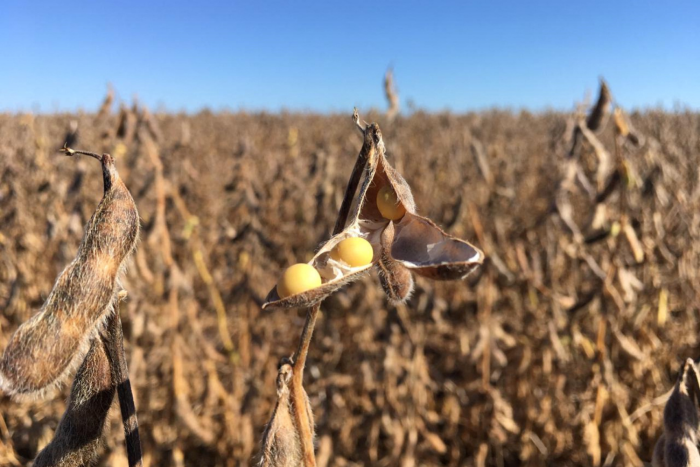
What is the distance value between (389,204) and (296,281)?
227 mm

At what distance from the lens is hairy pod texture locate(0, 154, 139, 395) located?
64 centimetres

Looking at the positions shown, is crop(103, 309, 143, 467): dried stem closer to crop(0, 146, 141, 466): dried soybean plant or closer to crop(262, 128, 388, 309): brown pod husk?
crop(0, 146, 141, 466): dried soybean plant

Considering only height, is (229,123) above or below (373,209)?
above

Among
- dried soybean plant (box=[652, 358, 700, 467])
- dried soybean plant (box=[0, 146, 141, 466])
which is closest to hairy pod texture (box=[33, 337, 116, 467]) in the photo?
dried soybean plant (box=[0, 146, 141, 466])

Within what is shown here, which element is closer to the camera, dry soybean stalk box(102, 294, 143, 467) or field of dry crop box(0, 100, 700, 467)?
dry soybean stalk box(102, 294, 143, 467)

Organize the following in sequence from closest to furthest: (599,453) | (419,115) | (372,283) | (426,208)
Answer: (599,453) → (372,283) → (426,208) → (419,115)

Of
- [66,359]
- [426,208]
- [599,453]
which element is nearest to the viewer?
[66,359]

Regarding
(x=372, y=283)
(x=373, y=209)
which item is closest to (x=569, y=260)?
(x=372, y=283)

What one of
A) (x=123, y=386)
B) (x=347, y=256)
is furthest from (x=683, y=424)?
(x=123, y=386)

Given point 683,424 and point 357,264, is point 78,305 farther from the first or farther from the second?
point 683,424

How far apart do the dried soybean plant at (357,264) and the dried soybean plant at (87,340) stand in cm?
20

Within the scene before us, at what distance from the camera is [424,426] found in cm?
279

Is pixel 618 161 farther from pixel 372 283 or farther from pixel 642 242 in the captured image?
pixel 372 283

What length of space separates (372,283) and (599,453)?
1.47 m
